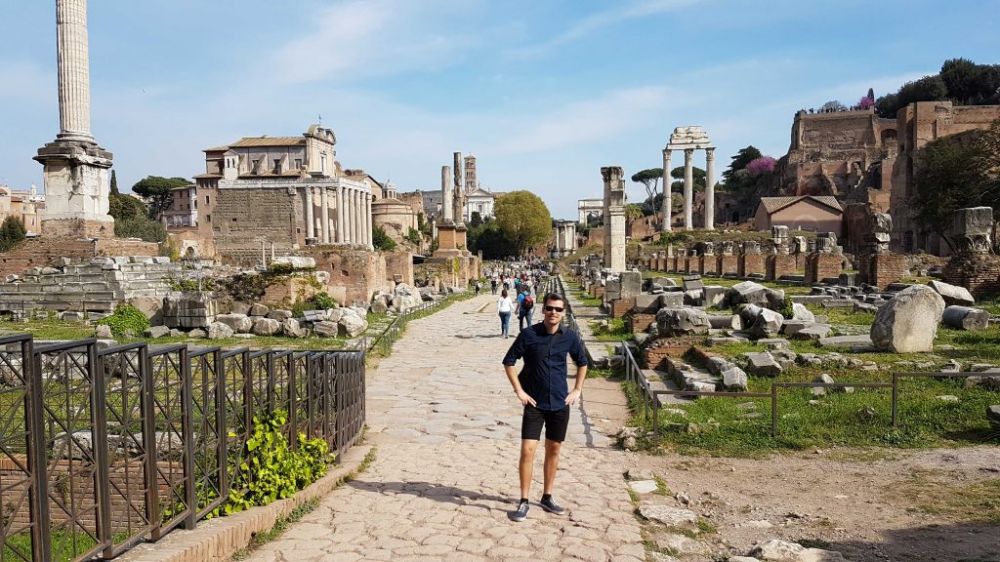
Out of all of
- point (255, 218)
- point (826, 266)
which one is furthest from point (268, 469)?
point (255, 218)

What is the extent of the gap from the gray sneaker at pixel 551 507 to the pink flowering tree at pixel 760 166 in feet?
325

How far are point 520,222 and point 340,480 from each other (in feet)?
279

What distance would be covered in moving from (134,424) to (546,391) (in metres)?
3.05

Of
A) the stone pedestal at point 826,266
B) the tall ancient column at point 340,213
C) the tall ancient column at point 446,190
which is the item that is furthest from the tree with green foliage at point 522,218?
the stone pedestal at point 826,266

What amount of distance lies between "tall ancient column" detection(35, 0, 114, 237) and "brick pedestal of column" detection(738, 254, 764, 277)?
27.4 metres

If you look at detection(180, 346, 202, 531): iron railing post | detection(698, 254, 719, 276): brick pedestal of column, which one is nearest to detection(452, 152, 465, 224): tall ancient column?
detection(698, 254, 719, 276): brick pedestal of column

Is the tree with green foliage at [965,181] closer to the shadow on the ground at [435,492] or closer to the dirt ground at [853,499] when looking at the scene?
the dirt ground at [853,499]

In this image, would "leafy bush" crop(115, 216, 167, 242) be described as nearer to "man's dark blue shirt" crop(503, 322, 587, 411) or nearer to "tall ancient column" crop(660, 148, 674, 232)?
"man's dark blue shirt" crop(503, 322, 587, 411)

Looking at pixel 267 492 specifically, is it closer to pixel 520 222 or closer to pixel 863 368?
pixel 863 368

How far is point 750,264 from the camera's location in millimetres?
35969

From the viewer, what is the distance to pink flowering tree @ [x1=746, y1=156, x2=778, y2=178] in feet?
322

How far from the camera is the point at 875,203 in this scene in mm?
68188

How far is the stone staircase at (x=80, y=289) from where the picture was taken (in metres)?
16.9

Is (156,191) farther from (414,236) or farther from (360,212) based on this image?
(360,212)
